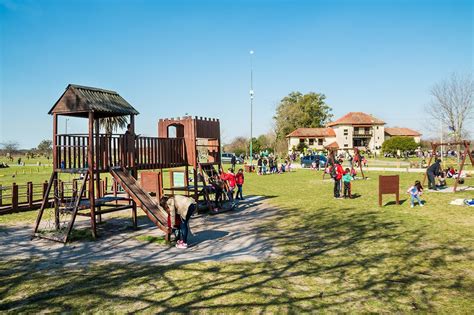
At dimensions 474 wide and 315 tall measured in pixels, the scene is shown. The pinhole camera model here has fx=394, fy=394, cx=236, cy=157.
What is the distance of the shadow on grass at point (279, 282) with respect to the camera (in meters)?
6.22

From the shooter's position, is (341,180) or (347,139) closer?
(341,180)

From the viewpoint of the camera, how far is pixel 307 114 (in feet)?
321

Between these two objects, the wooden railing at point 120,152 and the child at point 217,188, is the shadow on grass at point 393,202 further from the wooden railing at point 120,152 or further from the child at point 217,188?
the wooden railing at point 120,152

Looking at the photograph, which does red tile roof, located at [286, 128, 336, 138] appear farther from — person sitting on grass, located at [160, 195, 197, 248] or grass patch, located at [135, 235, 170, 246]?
person sitting on grass, located at [160, 195, 197, 248]

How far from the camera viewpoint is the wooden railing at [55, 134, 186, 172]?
12328 millimetres

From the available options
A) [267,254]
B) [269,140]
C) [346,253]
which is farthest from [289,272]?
[269,140]

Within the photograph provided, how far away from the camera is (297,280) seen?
7316 millimetres

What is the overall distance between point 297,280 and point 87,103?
839cm

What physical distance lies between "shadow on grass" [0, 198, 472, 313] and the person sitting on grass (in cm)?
180

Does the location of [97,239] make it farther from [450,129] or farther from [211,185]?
[450,129]

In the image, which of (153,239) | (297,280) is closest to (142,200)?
(153,239)

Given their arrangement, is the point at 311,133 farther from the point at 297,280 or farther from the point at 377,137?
the point at 297,280

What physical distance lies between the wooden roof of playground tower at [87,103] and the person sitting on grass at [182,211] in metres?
4.14

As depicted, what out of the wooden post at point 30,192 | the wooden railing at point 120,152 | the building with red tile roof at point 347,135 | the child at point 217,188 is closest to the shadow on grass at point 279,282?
the wooden railing at point 120,152
